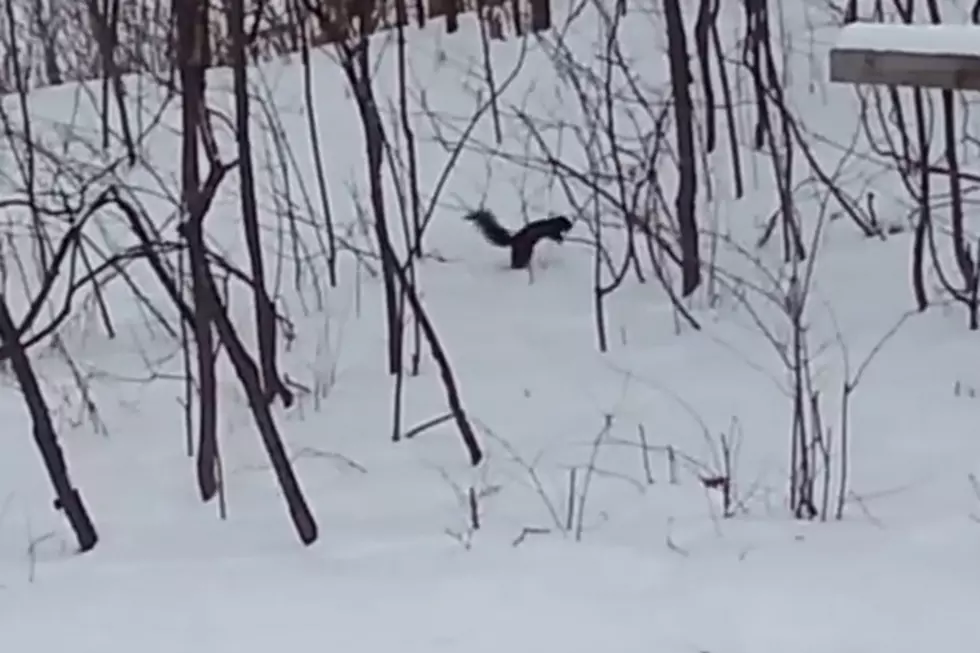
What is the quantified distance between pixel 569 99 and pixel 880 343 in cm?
418

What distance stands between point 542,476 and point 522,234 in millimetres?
2328

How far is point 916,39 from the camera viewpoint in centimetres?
437

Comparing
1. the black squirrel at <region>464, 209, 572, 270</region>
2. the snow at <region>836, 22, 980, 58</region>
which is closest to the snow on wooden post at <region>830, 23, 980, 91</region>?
the snow at <region>836, 22, 980, 58</region>

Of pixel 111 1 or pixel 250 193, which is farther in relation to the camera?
pixel 111 1

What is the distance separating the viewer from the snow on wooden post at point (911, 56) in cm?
427

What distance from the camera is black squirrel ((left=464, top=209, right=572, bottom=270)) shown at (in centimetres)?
703

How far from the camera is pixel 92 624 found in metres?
4.01

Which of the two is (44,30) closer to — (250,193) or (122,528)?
(250,193)

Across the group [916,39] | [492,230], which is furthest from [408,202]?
[916,39]

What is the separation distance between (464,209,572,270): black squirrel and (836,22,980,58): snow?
2.50 metres

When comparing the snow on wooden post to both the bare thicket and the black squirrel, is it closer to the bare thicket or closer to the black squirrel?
the bare thicket

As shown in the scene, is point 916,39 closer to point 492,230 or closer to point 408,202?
point 492,230

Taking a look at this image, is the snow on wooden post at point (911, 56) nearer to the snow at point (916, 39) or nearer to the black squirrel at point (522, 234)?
the snow at point (916, 39)

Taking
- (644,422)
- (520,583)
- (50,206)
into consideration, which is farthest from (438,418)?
(50,206)
